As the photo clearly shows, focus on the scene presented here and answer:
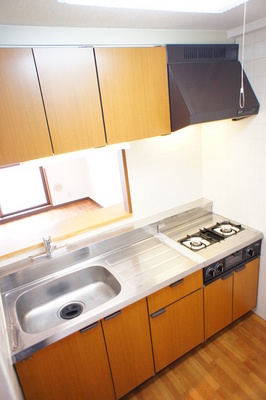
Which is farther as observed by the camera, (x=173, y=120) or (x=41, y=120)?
(x=173, y=120)

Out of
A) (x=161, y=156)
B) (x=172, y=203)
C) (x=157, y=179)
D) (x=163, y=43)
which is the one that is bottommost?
(x=172, y=203)

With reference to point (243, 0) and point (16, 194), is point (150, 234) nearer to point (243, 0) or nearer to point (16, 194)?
point (243, 0)

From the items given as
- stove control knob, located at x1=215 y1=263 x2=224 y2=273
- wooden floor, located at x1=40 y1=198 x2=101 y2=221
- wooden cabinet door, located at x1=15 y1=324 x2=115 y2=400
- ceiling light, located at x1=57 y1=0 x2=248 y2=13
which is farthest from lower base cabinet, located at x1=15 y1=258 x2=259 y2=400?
wooden floor, located at x1=40 y1=198 x2=101 y2=221

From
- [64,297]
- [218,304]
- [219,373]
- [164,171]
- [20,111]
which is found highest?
[20,111]

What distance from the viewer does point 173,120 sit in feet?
5.67

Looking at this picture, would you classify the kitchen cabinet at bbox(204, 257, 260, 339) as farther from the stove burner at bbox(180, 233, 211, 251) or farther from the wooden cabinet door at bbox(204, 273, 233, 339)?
the stove burner at bbox(180, 233, 211, 251)

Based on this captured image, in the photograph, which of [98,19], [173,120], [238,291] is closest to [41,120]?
[98,19]

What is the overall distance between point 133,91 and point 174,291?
136 centimetres

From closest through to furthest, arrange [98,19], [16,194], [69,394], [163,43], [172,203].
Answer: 1. [98,19]
2. [69,394]
3. [163,43]
4. [172,203]
5. [16,194]

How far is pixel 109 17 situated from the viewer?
1.32 m

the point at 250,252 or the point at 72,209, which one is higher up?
the point at 250,252

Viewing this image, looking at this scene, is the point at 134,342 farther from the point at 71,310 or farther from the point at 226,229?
the point at 226,229

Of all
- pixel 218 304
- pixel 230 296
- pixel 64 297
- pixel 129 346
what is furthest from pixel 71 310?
pixel 230 296

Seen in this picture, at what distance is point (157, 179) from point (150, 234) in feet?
1.60
